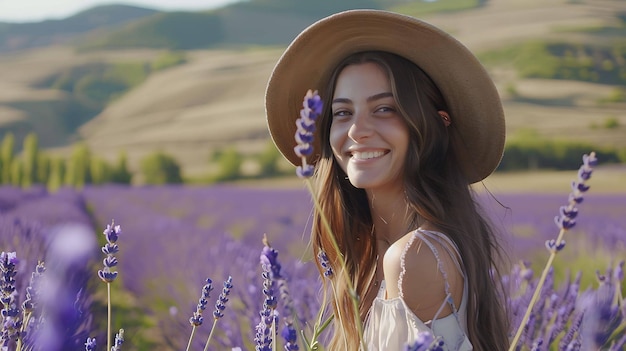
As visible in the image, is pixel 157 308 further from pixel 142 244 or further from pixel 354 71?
pixel 354 71

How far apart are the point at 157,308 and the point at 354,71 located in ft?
10.2

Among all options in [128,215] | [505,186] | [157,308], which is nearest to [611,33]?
[505,186]

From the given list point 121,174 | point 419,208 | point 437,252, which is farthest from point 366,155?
point 121,174

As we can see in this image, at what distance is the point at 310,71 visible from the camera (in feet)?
6.86

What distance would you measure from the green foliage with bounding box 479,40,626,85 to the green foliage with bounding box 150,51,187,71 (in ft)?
159

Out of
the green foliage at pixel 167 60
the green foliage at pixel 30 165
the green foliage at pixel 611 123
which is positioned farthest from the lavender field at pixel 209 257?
the green foliage at pixel 167 60

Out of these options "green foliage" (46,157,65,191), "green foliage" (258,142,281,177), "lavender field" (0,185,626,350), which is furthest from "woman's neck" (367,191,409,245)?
"green foliage" (258,142,281,177)

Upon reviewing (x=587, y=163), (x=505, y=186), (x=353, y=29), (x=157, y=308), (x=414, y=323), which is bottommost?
(x=505, y=186)

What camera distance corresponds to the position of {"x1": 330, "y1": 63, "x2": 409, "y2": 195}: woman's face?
5.75ft

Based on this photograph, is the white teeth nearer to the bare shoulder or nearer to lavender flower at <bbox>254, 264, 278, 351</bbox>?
the bare shoulder

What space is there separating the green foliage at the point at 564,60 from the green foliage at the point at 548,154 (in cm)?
1524

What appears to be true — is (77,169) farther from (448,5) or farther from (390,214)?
(448,5)

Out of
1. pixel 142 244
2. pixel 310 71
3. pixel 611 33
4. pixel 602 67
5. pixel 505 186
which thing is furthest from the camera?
pixel 611 33

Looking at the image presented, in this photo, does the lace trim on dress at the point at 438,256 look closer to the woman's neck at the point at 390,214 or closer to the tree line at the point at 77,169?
the woman's neck at the point at 390,214
